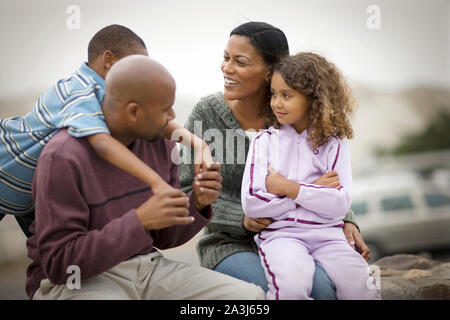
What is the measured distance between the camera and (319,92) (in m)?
1.72

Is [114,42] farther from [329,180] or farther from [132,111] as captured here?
[329,180]

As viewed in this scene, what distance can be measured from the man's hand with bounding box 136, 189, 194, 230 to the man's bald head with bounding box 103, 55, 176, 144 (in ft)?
0.59

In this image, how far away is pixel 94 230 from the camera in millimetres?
1303

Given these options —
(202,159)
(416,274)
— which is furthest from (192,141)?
(416,274)

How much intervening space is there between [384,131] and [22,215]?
933 centimetres

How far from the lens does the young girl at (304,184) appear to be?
1565 mm

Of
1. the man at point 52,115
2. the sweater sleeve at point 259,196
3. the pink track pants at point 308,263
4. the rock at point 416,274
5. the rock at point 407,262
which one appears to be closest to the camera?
the man at point 52,115

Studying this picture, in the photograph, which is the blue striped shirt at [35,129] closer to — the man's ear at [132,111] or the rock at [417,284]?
the man's ear at [132,111]

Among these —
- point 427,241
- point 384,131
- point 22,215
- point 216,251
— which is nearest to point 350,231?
point 216,251

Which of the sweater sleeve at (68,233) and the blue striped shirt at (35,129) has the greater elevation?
the blue striped shirt at (35,129)

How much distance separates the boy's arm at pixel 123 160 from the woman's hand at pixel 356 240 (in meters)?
0.78

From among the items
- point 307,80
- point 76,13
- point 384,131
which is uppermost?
point 76,13

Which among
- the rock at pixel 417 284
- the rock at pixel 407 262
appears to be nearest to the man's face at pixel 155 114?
the rock at pixel 417 284
